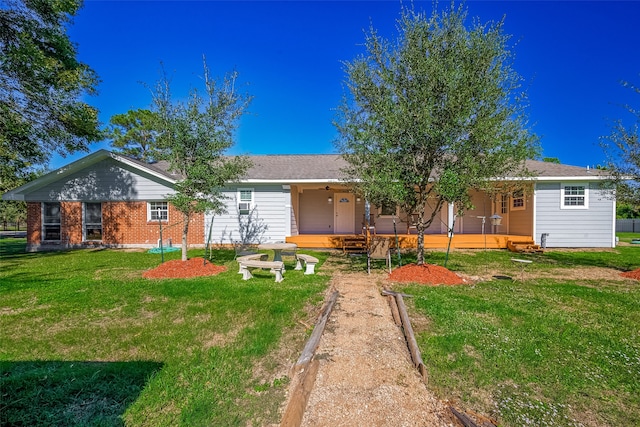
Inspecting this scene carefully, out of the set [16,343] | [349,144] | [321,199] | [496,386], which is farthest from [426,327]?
[321,199]

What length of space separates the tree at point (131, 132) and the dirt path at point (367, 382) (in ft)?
101

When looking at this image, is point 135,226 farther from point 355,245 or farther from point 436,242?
point 436,242

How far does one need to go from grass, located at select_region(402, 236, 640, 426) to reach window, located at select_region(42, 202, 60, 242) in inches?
613

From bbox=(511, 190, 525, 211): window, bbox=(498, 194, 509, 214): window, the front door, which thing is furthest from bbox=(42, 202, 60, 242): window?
bbox=(498, 194, 509, 214): window

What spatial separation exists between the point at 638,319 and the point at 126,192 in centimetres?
1630

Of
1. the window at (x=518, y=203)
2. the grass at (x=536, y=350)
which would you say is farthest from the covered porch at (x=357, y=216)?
the grass at (x=536, y=350)

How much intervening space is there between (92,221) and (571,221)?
70.0ft

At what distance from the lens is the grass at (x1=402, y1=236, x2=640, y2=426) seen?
8.34 ft

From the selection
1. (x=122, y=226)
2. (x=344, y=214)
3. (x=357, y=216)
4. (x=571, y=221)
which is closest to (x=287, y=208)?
(x=344, y=214)

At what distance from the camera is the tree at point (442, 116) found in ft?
20.4

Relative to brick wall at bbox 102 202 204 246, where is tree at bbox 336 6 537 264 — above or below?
above

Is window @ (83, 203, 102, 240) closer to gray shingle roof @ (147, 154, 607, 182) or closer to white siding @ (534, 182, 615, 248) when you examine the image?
gray shingle roof @ (147, 154, 607, 182)

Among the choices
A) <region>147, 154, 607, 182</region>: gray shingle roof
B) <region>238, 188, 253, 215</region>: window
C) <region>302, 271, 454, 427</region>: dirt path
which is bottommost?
<region>302, 271, 454, 427</region>: dirt path

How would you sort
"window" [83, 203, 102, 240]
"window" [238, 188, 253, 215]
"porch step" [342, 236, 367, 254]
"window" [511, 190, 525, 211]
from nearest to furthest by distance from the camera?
"porch step" [342, 236, 367, 254]
"window" [238, 188, 253, 215]
"window" [83, 203, 102, 240]
"window" [511, 190, 525, 211]
